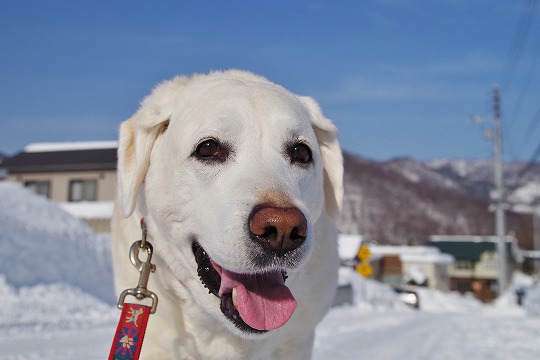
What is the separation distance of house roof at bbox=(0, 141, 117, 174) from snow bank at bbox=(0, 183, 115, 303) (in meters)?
18.1

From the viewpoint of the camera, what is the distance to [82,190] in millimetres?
33031

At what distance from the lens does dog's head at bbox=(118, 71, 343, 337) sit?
7.84 feet

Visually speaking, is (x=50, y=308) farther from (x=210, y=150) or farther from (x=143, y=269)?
(x=210, y=150)

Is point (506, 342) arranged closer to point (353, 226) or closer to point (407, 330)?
point (407, 330)

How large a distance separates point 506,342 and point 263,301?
8051 mm

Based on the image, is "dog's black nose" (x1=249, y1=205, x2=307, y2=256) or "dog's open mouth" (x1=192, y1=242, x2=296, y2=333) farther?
"dog's open mouth" (x1=192, y1=242, x2=296, y2=333)

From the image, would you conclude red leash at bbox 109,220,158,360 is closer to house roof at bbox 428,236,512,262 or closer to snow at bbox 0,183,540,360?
snow at bbox 0,183,540,360

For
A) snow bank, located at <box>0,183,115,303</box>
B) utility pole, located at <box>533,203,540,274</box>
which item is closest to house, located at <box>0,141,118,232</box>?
snow bank, located at <box>0,183,115,303</box>

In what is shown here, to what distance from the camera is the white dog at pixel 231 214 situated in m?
2.42

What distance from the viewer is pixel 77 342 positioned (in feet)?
24.4

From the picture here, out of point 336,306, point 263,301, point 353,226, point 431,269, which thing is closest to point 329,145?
point 263,301

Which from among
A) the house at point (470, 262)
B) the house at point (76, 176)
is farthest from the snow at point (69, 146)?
the house at point (470, 262)

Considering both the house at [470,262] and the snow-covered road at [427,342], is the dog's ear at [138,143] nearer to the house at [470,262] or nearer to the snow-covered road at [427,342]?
the snow-covered road at [427,342]

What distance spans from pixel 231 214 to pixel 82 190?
32.1 m
